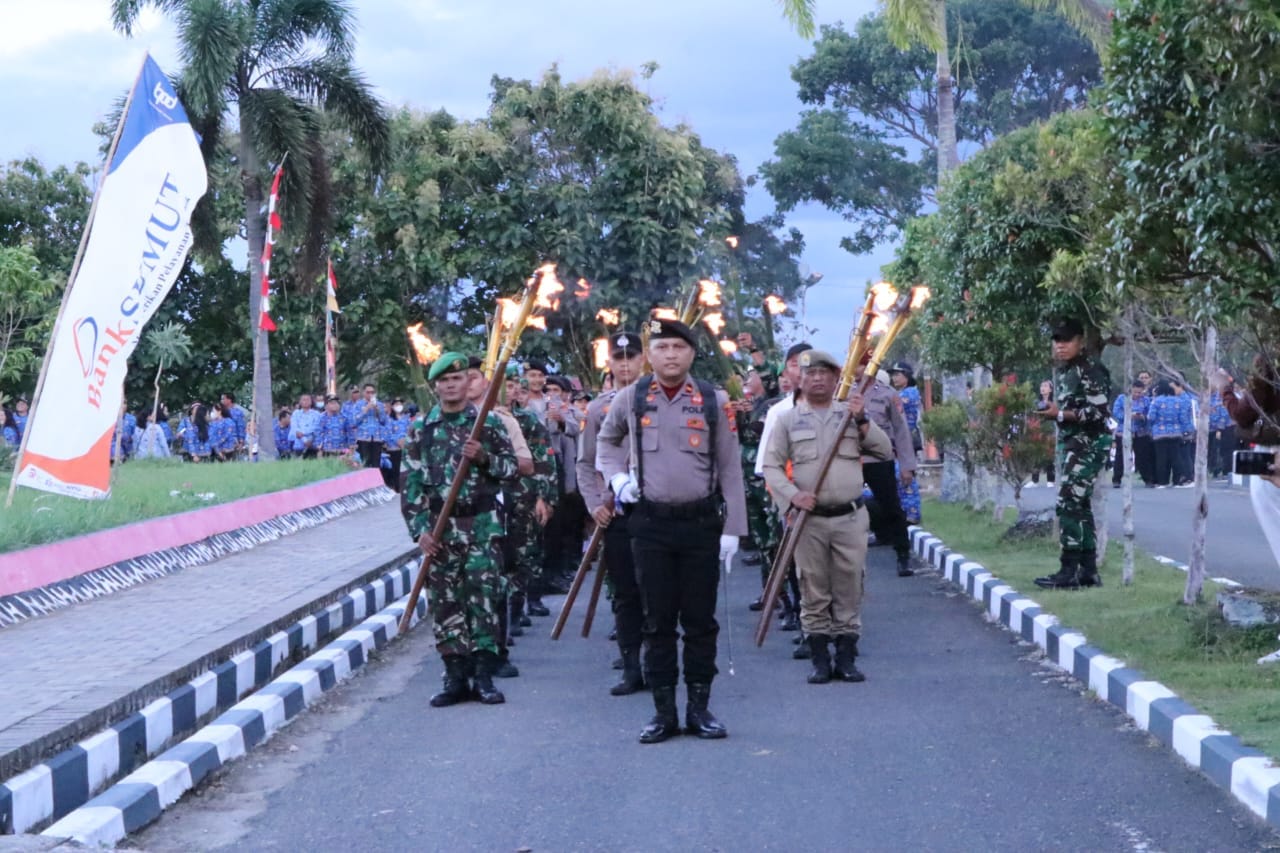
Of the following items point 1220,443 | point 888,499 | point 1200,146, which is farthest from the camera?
point 1220,443

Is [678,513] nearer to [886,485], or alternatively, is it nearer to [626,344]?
[626,344]

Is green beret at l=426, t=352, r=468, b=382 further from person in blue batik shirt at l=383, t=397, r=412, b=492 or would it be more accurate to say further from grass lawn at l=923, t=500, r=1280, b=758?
person in blue batik shirt at l=383, t=397, r=412, b=492

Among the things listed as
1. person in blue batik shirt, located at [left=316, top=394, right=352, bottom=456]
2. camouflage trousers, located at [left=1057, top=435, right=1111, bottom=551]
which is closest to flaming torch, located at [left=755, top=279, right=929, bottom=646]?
camouflage trousers, located at [left=1057, top=435, right=1111, bottom=551]

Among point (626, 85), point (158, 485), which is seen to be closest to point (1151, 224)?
point (158, 485)

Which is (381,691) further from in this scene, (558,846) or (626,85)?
(626,85)

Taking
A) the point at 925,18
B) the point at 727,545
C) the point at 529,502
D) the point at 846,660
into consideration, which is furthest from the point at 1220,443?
the point at 727,545

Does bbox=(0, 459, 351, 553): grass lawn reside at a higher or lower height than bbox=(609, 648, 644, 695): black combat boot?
higher

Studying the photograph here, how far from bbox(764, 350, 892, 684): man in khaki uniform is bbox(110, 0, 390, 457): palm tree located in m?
18.8

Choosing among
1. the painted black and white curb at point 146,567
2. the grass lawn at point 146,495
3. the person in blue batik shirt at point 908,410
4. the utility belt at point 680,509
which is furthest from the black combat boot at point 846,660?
the person in blue batik shirt at point 908,410

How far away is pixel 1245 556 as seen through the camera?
1553cm

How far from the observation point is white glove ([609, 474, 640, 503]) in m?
7.66

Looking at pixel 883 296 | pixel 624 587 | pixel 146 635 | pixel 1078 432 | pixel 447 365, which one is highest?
pixel 883 296

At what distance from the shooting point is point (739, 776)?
22.5ft

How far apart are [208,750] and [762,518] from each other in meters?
6.30
